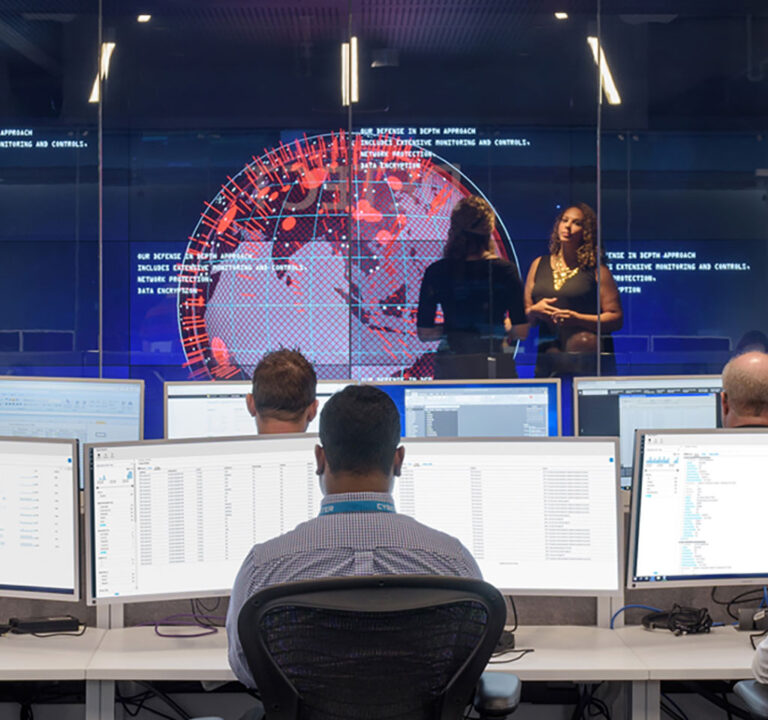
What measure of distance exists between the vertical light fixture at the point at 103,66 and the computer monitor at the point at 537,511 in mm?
3177

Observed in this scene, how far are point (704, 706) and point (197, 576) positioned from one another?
1250 millimetres

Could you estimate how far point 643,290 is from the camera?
14.5 feet

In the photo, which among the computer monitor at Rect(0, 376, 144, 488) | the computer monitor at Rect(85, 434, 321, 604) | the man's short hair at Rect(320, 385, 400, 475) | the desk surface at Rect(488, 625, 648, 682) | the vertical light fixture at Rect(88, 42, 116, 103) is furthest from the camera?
the vertical light fixture at Rect(88, 42, 116, 103)

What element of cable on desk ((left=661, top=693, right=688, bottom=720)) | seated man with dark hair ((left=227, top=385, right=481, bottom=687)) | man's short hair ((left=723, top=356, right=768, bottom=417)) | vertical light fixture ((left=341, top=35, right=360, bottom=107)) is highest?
vertical light fixture ((left=341, top=35, right=360, bottom=107))

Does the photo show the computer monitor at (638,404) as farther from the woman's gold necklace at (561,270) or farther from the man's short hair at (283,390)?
the woman's gold necklace at (561,270)

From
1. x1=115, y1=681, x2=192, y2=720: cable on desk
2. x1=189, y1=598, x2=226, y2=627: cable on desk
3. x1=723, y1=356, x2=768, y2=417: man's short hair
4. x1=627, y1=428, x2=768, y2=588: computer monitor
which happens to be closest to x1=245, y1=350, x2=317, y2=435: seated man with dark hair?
x1=189, y1=598, x2=226, y2=627: cable on desk

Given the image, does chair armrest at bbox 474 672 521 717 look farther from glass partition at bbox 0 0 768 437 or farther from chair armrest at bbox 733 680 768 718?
glass partition at bbox 0 0 768 437

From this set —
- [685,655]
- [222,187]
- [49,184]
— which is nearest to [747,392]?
[685,655]

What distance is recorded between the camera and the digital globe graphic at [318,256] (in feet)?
14.3

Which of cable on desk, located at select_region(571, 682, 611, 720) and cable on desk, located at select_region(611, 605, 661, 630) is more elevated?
cable on desk, located at select_region(611, 605, 661, 630)

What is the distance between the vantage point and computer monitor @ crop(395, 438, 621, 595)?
1.91m

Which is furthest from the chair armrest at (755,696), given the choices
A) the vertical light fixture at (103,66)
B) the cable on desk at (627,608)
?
the vertical light fixture at (103,66)

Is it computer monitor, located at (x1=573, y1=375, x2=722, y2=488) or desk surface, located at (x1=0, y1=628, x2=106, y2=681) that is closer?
desk surface, located at (x1=0, y1=628, x2=106, y2=681)

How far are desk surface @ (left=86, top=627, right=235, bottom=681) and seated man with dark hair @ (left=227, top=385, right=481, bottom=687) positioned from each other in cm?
41
